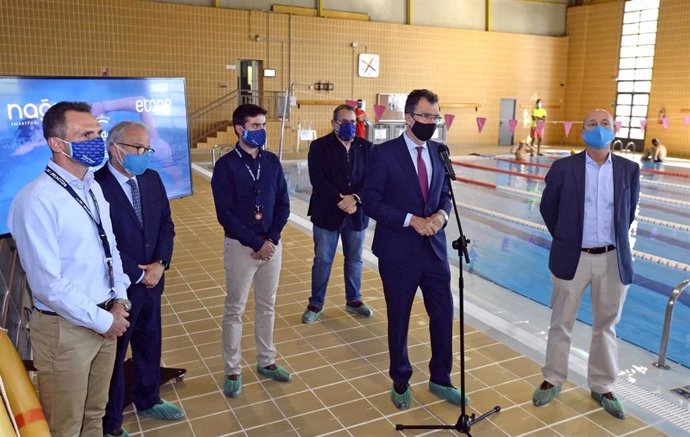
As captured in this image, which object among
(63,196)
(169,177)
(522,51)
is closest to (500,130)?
(522,51)

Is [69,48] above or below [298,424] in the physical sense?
above

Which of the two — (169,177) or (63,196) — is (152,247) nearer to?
(63,196)

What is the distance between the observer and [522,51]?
70.0ft

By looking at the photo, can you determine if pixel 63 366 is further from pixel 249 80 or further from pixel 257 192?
pixel 249 80

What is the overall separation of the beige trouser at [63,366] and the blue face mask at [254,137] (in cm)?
140

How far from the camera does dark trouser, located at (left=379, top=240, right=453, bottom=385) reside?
10.5ft

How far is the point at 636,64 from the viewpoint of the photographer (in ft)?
65.4

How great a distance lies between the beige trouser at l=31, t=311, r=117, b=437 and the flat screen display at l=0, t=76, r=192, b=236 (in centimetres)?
98

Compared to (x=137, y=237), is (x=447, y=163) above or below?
above

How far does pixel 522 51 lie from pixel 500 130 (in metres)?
3.09

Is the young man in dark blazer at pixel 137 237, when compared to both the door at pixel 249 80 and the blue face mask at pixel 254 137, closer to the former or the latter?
the blue face mask at pixel 254 137

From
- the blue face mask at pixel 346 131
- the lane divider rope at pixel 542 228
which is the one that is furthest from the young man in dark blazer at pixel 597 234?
the lane divider rope at pixel 542 228

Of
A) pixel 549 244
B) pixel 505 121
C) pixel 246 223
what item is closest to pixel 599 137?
pixel 246 223

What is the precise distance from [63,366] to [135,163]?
0.98m
